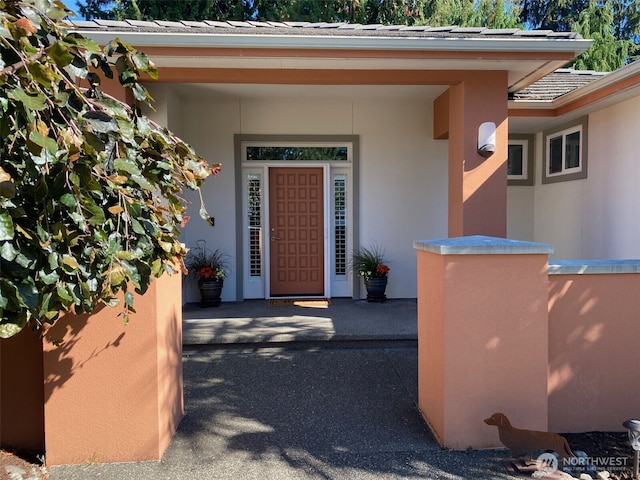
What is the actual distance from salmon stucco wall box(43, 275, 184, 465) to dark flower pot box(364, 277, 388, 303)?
417 cm

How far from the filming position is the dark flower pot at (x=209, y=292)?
658 cm

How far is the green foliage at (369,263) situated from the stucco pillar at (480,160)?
159 cm

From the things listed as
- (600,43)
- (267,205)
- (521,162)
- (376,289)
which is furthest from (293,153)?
(600,43)

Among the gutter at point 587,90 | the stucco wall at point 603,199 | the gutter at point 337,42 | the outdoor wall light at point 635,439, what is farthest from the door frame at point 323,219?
the outdoor wall light at point 635,439

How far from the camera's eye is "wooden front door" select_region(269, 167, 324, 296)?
719 cm

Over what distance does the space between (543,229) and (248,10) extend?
429 inches

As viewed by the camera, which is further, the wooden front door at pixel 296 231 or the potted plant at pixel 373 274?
the wooden front door at pixel 296 231

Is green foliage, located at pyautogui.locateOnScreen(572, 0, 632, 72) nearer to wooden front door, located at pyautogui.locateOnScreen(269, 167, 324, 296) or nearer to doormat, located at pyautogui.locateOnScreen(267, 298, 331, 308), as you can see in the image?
wooden front door, located at pyautogui.locateOnScreen(269, 167, 324, 296)

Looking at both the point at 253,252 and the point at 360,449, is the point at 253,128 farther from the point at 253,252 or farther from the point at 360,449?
the point at 360,449

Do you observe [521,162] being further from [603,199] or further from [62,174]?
[62,174]

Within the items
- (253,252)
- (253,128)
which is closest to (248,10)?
(253,128)

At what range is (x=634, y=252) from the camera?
5965 mm

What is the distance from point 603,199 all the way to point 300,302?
4553mm

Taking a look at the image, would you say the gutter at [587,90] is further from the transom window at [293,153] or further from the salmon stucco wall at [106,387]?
the salmon stucco wall at [106,387]
